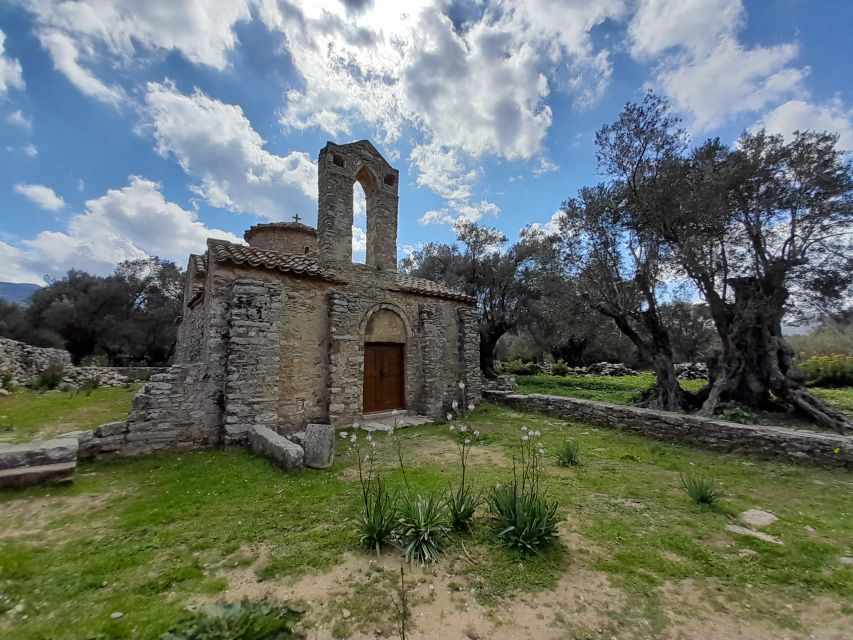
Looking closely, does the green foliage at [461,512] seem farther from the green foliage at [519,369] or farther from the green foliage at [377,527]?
the green foliage at [519,369]

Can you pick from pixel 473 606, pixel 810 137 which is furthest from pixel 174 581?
pixel 810 137

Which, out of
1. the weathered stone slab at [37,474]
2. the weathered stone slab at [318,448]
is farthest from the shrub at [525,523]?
the weathered stone slab at [37,474]

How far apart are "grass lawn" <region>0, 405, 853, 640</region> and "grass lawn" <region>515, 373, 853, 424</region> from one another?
26.9ft

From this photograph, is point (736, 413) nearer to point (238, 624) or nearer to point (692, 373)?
point (238, 624)

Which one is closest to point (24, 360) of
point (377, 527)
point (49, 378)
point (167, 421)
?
point (49, 378)

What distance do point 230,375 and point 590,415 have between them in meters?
10.1

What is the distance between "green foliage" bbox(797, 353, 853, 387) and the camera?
719 inches

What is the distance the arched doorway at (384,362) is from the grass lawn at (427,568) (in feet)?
17.2

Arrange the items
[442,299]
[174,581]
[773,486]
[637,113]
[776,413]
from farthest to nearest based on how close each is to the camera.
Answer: [442,299], [637,113], [776,413], [773,486], [174,581]

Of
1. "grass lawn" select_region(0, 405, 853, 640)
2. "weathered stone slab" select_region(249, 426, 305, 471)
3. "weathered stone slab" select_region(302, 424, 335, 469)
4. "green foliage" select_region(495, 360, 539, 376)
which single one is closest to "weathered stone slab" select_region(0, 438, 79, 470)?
"grass lawn" select_region(0, 405, 853, 640)

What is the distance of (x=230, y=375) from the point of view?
8117 mm

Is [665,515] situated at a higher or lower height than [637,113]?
lower

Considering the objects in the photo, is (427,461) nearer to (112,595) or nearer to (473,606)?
(473,606)

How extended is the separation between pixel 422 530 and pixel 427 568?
379mm
